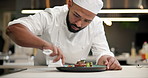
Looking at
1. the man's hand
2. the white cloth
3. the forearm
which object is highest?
the white cloth

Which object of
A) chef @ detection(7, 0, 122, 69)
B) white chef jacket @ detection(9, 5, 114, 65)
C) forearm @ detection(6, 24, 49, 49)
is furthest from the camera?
white chef jacket @ detection(9, 5, 114, 65)

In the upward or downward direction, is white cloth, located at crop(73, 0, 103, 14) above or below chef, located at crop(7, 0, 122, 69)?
above

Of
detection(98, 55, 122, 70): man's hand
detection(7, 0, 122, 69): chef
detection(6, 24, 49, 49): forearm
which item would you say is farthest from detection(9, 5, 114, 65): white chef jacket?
detection(6, 24, 49, 49): forearm

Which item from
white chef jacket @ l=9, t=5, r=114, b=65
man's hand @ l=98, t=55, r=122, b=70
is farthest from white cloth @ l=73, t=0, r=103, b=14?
man's hand @ l=98, t=55, r=122, b=70

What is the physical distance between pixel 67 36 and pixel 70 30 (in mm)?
90

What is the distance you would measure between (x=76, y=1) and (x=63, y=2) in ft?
10.7

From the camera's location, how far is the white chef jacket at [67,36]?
199 centimetres

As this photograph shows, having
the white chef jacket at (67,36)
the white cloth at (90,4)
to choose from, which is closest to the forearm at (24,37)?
the white chef jacket at (67,36)

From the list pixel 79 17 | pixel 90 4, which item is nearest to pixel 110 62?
pixel 79 17

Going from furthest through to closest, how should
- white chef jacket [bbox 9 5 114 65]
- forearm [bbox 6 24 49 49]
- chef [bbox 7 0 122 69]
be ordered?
1. white chef jacket [bbox 9 5 114 65]
2. chef [bbox 7 0 122 69]
3. forearm [bbox 6 24 49 49]

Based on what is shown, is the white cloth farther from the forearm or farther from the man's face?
the forearm

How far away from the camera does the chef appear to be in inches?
68.0

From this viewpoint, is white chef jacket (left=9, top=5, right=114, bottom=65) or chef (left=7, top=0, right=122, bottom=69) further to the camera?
white chef jacket (left=9, top=5, right=114, bottom=65)

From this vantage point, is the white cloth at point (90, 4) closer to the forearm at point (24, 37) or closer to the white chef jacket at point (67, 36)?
the white chef jacket at point (67, 36)
